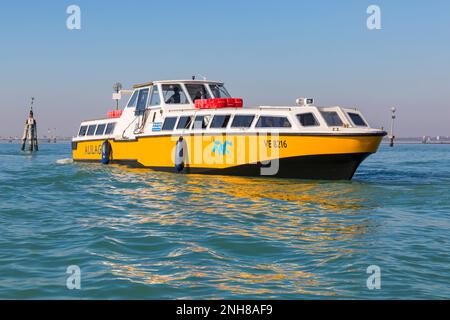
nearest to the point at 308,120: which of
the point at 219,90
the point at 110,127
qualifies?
the point at 219,90

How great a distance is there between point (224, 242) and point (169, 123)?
1276 cm

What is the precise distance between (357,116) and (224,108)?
479cm

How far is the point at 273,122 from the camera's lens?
1767 cm

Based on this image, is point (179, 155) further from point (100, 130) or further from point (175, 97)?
point (100, 130)

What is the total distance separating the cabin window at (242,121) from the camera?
18031 mm

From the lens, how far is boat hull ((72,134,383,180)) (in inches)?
663

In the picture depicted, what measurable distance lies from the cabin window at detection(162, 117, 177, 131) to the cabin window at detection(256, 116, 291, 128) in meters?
4.34

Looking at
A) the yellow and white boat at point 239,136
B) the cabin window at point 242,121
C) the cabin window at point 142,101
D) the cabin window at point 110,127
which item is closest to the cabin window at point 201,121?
the yellow and white boat at point 239,136

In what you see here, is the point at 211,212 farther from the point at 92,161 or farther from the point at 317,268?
the point at 92,161

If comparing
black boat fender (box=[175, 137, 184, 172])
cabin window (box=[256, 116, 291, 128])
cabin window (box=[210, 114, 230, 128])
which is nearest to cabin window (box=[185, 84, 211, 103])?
black boat fender (box=[175, 137, 184, 172])

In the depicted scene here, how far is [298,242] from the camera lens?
880 cm

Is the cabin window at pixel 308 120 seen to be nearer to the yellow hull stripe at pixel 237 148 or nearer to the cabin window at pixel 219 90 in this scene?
the yellow hull stripe at pixel 237 148

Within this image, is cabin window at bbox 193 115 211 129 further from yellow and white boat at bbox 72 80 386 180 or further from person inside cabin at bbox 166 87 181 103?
person inside cabin at bbox 166 87 181 103

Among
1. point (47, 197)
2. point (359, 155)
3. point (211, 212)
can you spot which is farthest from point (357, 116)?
point (47, 197)
